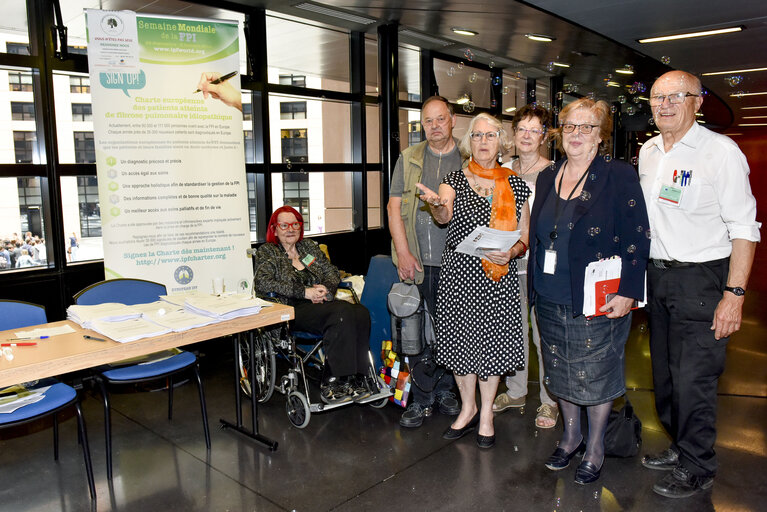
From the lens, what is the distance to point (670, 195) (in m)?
2.49

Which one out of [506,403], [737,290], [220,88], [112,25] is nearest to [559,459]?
[506,403]

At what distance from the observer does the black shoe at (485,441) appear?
3.08 meters

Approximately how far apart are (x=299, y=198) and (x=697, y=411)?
4.86 metres

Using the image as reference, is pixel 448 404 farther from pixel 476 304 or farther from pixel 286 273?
pixel 286 273

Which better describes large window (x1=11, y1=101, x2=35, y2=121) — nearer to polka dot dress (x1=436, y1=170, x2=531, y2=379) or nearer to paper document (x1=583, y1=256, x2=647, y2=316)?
polka dot dress (x1=436, y1=170, x2=531, y2=379)

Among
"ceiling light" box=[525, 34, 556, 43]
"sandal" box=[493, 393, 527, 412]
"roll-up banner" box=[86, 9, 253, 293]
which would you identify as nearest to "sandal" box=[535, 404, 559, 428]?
"sandal" box=[493, 393, 527, 412]

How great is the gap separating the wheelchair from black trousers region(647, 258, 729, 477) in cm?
163

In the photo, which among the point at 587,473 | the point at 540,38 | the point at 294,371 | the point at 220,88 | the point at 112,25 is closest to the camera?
the point at 587,473

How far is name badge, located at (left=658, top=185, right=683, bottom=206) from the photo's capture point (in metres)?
2.46

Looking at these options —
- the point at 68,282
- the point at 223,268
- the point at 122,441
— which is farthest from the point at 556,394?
the point at 68,282

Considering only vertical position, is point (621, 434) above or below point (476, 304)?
below

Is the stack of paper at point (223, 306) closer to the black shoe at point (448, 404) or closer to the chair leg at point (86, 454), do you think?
the chair leg at point (86, 454)

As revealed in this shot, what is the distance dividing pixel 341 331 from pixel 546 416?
1312 millimetres

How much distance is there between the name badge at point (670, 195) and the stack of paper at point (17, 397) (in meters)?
2.88
